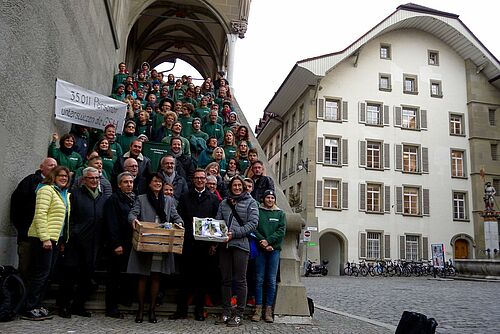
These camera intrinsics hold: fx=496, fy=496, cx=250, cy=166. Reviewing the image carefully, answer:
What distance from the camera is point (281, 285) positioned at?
665 centimetres

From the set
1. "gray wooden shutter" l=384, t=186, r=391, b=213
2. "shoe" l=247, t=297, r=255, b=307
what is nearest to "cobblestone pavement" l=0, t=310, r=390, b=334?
"shoe" l=247, t=297, r=255, b=307

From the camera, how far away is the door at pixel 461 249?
1302 inches

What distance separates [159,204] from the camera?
6082mm

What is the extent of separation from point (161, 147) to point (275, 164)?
3579 cm

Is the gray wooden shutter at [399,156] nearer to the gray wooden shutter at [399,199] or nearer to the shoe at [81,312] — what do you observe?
the gray wooden shutter at [399,199]

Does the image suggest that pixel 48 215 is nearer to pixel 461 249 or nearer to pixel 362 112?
pixel 362 112

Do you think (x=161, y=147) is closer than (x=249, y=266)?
No

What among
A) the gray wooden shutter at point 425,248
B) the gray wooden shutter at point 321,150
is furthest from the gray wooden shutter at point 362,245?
the gray wooden shutter at point 321,150

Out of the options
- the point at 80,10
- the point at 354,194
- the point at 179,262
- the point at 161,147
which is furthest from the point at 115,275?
the point at 354,194

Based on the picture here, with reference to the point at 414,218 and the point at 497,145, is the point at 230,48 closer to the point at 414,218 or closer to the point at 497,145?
the point at 414,218

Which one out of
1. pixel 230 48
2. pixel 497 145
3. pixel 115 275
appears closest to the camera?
pixel 115 275

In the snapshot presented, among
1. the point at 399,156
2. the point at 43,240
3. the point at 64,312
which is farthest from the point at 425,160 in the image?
the point at 43,240

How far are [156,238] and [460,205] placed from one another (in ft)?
106

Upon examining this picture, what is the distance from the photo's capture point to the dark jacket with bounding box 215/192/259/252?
6199mm
